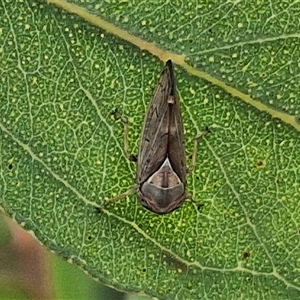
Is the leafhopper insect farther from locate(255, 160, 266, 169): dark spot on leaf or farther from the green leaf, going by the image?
locate(255, 160, 266, 169): dark spot on leaf

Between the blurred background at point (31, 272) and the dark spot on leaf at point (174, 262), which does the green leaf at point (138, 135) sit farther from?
the blurred background at point (31, 272)

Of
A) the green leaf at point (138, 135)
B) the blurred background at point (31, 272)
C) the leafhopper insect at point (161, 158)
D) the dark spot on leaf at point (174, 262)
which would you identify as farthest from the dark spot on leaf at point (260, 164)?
the blurred background at point (31, 272)

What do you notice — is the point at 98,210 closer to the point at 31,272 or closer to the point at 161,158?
the point at 161,158

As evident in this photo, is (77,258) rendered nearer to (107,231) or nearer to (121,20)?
(107,231)

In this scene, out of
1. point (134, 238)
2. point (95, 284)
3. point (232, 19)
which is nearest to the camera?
point (232, 19)

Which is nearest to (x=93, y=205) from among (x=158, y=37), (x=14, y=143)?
(x=14, y=143)

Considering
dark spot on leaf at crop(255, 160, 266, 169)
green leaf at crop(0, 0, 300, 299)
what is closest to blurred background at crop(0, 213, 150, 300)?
green leaf at crop(0, 0, 300, 299)
